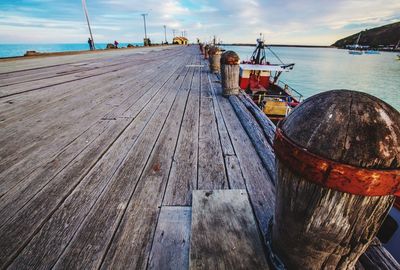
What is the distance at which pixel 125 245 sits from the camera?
1.32 m

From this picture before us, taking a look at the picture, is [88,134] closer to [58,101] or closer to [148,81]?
[58,101]

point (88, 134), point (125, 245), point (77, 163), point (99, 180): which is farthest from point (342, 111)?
point (88, 134)

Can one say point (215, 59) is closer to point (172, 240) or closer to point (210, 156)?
point (210, 156)

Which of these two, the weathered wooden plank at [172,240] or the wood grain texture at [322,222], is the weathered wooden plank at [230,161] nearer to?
the weathered wooden plank at [172,240]

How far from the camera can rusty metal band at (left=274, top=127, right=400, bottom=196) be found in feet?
2.16

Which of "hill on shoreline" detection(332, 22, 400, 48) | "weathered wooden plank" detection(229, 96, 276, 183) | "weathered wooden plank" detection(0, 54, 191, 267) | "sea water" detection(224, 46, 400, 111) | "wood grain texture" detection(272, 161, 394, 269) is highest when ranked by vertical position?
"hill on shoreline" detection(332, 22, 400, 48)

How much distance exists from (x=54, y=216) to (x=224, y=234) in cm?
133

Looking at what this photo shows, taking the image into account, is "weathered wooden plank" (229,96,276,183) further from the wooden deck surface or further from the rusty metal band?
the rusty metal band

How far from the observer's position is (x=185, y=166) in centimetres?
215

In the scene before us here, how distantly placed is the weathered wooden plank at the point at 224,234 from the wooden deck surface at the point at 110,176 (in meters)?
0.13

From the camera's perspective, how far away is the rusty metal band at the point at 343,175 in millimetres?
658

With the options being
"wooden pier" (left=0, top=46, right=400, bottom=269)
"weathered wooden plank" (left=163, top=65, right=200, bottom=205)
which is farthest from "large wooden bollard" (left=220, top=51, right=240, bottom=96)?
"weathered wooden plank" (left=163, top=65, right=200, bottom=205)

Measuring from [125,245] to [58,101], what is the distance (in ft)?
Result: 13.6

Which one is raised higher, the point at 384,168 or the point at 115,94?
the point at 384,168
